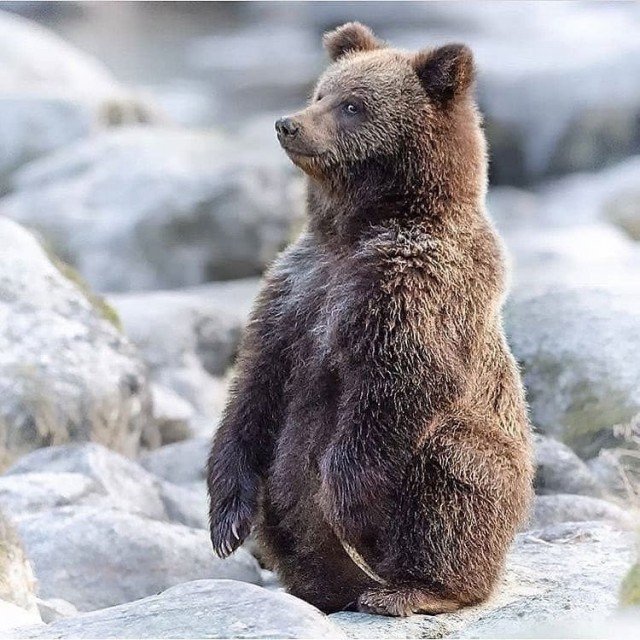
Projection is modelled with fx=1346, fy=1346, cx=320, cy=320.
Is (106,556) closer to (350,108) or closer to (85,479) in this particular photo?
(85,479)

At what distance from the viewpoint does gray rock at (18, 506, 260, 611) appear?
680 centimetres

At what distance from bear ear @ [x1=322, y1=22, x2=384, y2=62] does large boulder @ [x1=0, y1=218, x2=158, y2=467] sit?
11.5ft

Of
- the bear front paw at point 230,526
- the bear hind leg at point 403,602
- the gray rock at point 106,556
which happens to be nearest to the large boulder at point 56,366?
the gray rock at point 106,556

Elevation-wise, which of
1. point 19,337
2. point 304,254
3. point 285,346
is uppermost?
point 304,254

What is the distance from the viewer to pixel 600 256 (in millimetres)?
16203

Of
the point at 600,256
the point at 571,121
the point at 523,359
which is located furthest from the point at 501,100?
the point at 523,359

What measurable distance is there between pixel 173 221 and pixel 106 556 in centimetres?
846

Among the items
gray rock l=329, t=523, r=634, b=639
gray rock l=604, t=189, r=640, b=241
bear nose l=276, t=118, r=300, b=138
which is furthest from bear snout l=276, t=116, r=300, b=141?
gray rock l=604, t=189, r=640, b=241

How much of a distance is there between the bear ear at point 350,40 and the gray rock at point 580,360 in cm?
284

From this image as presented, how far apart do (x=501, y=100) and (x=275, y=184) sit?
6.85 m

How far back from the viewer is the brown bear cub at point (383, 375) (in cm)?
540

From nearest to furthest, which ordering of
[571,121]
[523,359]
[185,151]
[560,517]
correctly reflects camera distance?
[560,517], [523,359], [185,151], [571,121]

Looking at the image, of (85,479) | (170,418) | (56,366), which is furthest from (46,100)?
(85,479)

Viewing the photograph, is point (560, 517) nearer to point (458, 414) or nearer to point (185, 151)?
point (458, 414)
